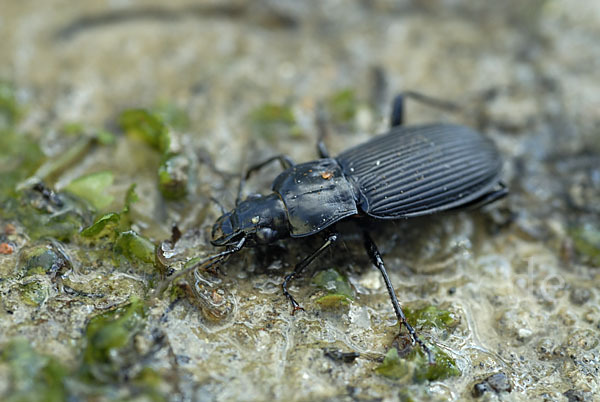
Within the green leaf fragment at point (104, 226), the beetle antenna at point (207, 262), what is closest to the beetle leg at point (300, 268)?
the beetle antenna at point (207, 262)

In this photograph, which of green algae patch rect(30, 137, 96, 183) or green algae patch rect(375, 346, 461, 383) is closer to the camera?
green algae patch rect(375, 346, 461, 383)

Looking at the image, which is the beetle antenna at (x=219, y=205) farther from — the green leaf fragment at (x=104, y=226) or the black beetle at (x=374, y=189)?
the green leaf fragment at (x=104, y=226)

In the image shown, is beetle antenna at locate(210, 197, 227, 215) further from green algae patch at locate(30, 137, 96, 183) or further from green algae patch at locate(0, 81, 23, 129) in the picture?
green algae patch at locate(0, 81, 23, 129)

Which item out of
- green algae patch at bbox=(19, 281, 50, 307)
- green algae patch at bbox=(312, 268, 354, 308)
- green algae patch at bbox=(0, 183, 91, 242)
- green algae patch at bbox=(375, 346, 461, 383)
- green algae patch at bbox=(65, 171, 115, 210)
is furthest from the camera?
green algae patch at bbox=(65, 171, 115, 210)

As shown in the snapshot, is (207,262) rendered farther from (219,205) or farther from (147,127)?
(147,127)

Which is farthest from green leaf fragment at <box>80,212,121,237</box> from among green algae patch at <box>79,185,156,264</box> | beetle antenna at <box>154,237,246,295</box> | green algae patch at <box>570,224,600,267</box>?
green algae patch at <box>570,224,600,267</box>

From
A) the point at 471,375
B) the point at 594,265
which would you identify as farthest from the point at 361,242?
the point at 594,265
